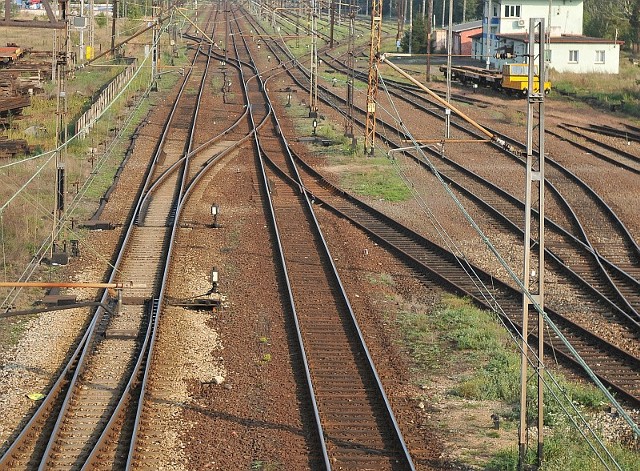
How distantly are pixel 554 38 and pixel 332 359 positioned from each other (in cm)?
4715

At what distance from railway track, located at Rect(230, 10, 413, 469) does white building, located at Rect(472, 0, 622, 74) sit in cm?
3349

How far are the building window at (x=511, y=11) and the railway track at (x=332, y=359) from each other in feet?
127

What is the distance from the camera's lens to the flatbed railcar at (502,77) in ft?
154

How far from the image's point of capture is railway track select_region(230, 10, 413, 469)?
1175cm

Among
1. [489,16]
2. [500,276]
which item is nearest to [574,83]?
[489,16]

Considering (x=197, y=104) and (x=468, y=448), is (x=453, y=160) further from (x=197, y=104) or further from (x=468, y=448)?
(x=468, y=448)

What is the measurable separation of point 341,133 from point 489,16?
975 inches

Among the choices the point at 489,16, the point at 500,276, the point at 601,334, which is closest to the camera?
the point at 601,334

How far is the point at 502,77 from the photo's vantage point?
160ft

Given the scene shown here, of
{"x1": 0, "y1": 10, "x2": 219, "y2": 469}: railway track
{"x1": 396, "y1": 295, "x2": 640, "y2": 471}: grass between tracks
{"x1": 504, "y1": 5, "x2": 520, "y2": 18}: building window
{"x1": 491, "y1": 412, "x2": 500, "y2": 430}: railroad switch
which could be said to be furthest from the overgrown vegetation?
{"x1": 491, "y1": 412, "x2": 500, "y2": 430}: railroad switch

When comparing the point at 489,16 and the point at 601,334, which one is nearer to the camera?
the point at 601,334

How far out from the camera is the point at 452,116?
40938mm

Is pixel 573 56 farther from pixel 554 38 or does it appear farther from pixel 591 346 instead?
pixel 591 346

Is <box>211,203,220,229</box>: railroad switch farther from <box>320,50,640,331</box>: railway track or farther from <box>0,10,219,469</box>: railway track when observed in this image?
<box>320,50,640,331</box>: railway track
